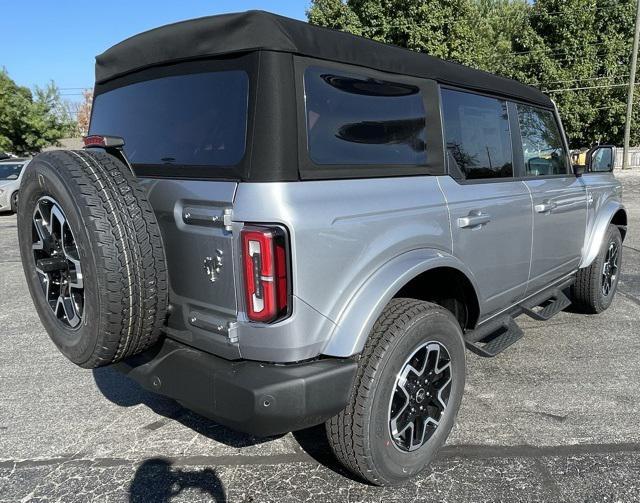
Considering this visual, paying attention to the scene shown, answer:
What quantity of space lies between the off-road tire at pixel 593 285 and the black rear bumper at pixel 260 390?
3.47m

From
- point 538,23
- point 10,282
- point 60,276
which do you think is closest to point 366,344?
point 60,276

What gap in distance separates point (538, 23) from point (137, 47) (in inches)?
1142

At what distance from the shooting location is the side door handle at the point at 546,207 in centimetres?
349

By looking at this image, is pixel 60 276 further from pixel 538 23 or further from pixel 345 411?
pixel 538 23

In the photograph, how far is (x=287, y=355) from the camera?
6.55ft

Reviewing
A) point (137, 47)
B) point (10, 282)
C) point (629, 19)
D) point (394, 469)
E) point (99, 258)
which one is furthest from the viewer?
point (629, 19)

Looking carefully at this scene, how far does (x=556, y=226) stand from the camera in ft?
12.5

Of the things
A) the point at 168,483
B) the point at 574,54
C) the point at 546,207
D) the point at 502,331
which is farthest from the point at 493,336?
the point at 574,54

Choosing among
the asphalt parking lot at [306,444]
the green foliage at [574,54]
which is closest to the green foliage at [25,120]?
the green foliage at [574,54]

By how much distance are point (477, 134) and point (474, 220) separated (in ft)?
2.18

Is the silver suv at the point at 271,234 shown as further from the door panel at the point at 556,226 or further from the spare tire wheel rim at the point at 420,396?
the door panel at the point at 556,226

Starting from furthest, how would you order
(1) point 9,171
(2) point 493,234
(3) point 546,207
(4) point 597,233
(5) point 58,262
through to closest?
1. (1) point 9,171
2. (4) point 597,233
3. (3) point 546,207
4. (2) point 493,234
5. (5) point 58,262

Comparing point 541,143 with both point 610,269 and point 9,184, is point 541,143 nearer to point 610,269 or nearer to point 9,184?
point 610,269

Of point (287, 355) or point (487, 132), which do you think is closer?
point (287, 355)
